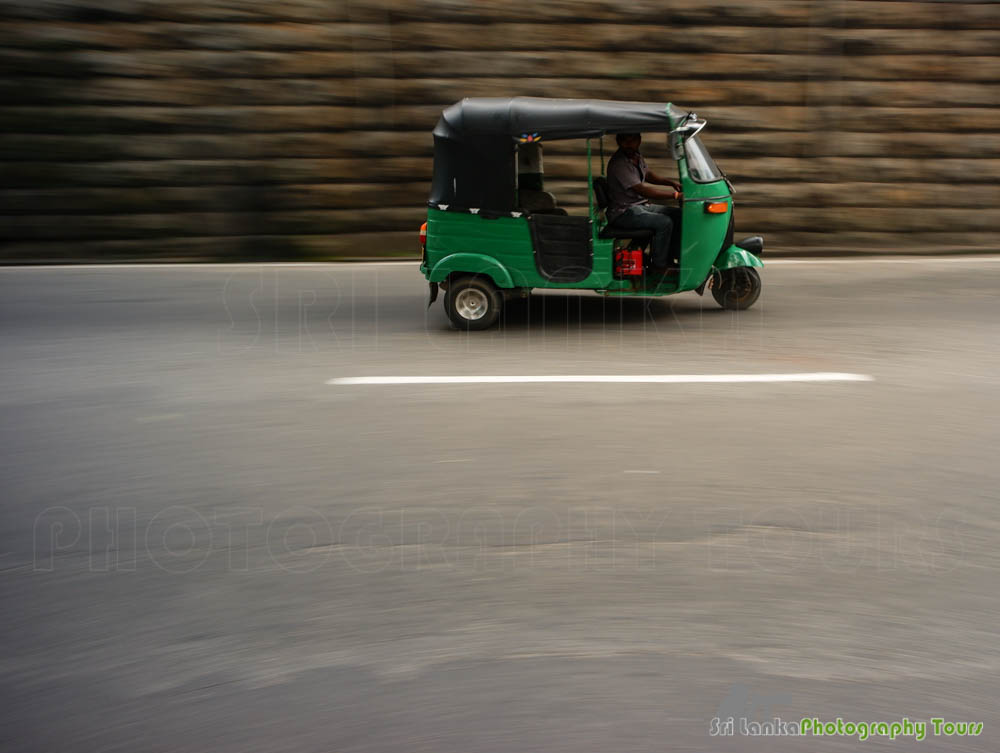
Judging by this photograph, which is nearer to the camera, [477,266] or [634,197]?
[477,266]

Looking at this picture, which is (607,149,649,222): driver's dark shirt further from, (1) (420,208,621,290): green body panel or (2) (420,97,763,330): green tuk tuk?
(1) (420,208,621,290): green body panel

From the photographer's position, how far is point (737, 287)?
9156 mm

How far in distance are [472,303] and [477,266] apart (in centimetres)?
33

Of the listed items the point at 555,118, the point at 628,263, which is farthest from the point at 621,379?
the point at 555,118

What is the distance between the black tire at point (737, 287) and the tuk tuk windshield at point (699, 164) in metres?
0.95

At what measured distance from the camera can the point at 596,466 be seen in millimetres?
5020

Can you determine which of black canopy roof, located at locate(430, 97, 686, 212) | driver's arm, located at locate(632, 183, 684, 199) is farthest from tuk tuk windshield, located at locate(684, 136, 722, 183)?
black canopy roof, located at locate(430, 97, 686, 212)

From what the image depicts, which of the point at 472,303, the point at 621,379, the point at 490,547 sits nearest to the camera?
the point at 490,547

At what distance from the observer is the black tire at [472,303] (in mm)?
8430

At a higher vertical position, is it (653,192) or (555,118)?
(555,118)

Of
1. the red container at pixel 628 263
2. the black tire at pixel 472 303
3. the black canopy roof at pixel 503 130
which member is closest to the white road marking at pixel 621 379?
the black tire at pixel 472 303

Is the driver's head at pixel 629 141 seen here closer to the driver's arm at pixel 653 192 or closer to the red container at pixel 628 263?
the driver's arm at pixel 653 192

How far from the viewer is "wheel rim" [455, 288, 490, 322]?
8.44 meters

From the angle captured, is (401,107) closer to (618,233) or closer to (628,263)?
(618,233)
